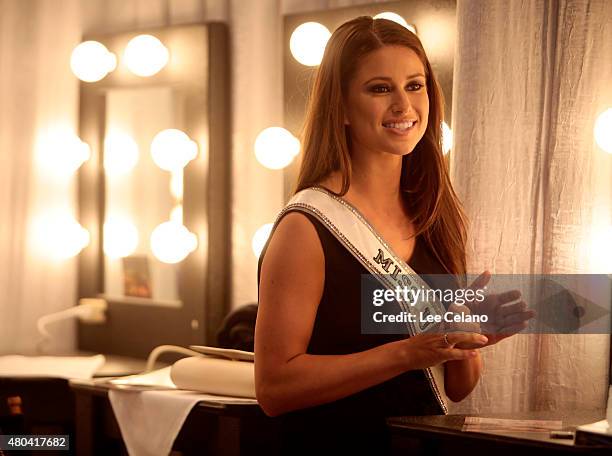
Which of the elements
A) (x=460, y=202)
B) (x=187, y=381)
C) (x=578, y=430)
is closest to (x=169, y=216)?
(x=187, y=381)

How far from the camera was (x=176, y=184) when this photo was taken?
6.31 ft

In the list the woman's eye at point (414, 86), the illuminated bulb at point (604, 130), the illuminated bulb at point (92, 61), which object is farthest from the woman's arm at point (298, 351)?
the illuminated bulb at point (92, 61)

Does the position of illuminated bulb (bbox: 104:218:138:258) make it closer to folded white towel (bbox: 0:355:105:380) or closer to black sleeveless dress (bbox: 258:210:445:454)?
folded white towel (bbox: 0:355:105:380)

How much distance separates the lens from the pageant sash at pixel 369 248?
1186mm

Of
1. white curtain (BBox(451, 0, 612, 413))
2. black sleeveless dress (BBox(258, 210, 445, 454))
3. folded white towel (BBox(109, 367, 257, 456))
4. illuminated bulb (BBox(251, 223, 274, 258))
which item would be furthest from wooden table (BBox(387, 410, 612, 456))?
illuminated bulb (BBox(251, 223, 274, 258))

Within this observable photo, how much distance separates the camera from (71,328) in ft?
6.97

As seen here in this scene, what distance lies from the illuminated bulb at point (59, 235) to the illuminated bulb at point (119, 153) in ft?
0.50

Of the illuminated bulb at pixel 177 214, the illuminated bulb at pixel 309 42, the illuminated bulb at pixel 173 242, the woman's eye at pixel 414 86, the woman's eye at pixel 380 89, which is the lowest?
the illuminated bulb at pixel 173 242

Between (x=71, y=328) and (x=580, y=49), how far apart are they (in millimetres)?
1247

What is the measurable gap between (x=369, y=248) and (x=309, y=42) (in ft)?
2.07

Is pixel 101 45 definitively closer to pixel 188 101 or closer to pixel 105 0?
pixel 105 0

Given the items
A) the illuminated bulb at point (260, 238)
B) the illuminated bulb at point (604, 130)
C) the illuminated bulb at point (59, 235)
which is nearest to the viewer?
the illuminated bulb at point (604, 130)

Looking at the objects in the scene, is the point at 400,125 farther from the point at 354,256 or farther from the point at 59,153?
the point at 59,153

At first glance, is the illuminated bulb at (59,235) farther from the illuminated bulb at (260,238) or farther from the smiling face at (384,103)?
the smiling face at (384,103)
